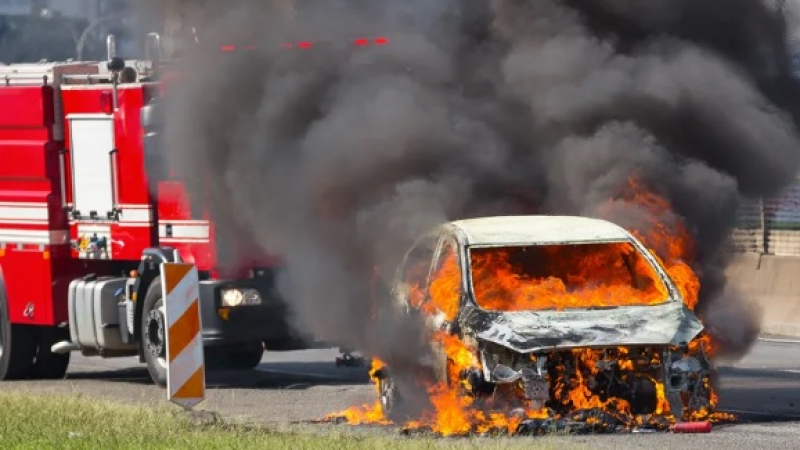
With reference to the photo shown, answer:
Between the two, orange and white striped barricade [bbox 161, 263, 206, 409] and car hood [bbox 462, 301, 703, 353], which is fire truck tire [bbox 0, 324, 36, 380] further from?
car hood [bbox 462, 301, 703, 353]

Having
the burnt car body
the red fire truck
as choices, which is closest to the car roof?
the burnt car body

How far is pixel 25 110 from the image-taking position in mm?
20266

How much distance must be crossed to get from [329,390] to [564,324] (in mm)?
5203

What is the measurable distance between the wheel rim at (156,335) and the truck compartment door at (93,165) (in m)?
1.37

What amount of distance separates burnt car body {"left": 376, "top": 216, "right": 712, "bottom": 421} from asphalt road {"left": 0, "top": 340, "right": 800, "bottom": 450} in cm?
37

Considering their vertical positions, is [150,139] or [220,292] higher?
[150,139]

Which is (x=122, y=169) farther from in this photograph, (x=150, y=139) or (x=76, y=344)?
(x=76, y=344)

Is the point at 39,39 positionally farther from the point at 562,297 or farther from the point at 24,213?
the point at 562,297

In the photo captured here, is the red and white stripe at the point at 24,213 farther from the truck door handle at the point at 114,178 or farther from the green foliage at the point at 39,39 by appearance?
the green foliage at the point at 39,39

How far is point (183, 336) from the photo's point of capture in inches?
565

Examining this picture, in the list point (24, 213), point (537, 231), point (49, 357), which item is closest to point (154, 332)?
point (24, 213)

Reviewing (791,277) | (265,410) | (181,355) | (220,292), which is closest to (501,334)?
(181,355)

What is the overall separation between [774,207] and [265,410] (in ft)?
24.5

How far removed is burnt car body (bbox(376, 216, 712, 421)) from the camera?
42.9ft
